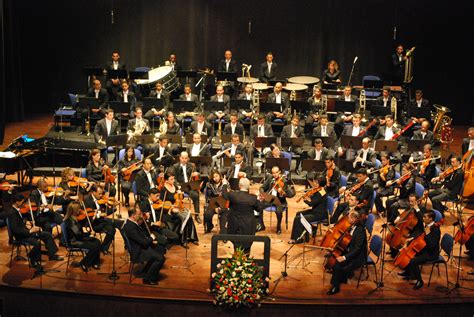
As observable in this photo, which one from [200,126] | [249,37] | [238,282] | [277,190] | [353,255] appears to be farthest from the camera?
[249,37]

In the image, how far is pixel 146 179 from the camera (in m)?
12.3

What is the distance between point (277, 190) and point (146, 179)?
2.18m

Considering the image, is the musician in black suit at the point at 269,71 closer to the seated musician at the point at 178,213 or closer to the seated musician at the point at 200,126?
the seated musician at the point at 200,126

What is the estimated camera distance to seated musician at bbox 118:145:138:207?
42.0 ft

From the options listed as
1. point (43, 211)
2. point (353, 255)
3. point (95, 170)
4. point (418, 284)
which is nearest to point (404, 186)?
point (418, 284)

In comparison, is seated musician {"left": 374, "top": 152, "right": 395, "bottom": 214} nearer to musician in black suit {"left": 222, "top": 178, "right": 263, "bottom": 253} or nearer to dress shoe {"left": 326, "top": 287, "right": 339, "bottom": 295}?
musician in black suit {"left": 222, "top": 178, "right": 263, "bottom": 253}

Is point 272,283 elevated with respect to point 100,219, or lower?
lower

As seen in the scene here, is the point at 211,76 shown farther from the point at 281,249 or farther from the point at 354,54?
the point at 281,249

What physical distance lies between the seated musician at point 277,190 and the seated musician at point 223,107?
12.2 ft

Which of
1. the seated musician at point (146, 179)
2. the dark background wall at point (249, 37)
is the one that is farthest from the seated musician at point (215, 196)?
the dark background wall at point (249, 37)

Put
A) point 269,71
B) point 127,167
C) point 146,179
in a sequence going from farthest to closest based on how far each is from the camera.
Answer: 1. point 269,71
2. point 127,167
3. point 146,179

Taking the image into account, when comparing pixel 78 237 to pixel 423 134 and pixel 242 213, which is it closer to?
pixel 242 213

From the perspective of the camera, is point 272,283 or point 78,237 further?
point 78,237

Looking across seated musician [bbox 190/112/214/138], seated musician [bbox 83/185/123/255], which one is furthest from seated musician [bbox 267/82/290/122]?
→ seated musician [bbox 83/185/123/255]
